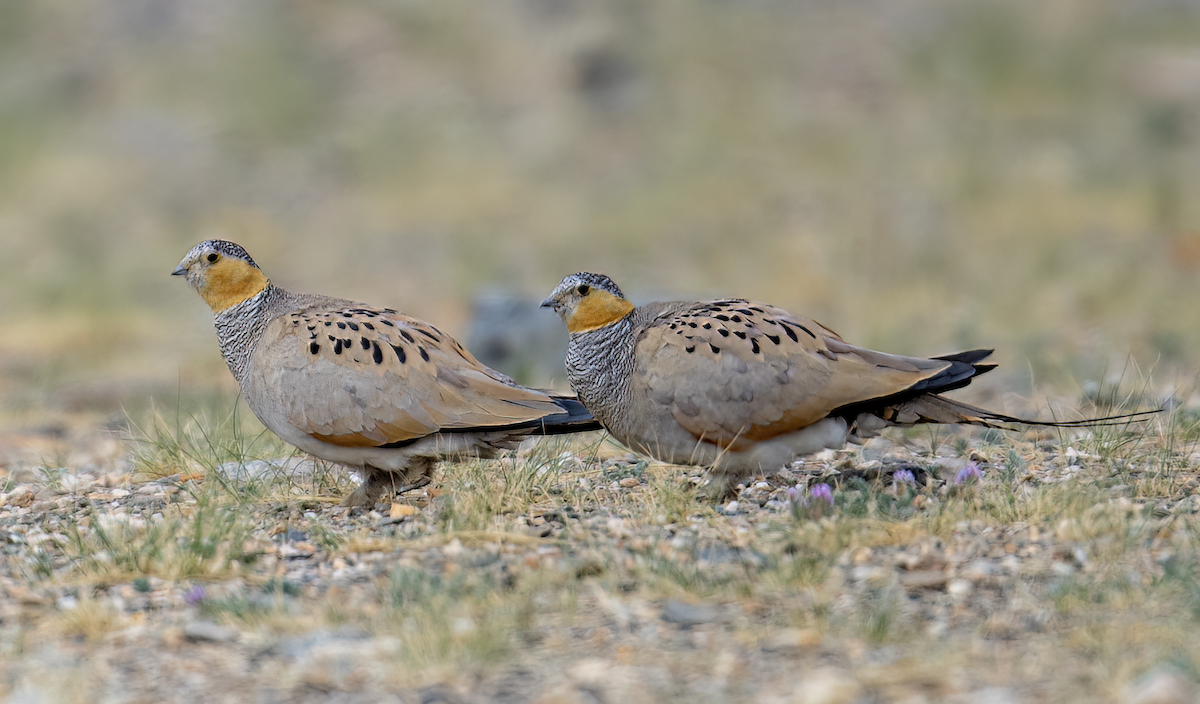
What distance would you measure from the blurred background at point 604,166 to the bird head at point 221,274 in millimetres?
3903

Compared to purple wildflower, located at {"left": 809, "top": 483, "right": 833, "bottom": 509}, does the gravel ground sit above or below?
→ below

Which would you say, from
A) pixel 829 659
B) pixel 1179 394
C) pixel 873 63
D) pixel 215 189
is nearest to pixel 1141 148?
pixel 873 63

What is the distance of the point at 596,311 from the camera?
5031 mm

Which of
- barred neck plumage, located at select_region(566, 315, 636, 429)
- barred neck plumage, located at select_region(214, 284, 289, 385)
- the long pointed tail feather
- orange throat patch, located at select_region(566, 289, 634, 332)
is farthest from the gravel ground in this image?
orange throat patch, located at select_region(566, 289, 634, 332)

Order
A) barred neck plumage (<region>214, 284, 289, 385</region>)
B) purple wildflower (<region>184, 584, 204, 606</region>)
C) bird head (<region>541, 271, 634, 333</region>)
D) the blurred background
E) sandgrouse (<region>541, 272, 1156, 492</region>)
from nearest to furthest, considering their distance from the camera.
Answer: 1. purple wildflower (<region>184, 584, 204, 606</region>)
2. sandgrouse (<region>541, 272, 1156, 492</region>)
3. bird head (<region>541, 271, 634, 333</region>)
4. barred neck plumage (<region>214, 284, 289, 385</region>)
5. the blurred background

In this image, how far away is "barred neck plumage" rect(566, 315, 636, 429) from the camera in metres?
4.91

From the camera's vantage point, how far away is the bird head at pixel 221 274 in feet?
17.6

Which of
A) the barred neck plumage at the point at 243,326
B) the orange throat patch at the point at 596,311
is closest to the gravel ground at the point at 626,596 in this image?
the barred neck plumage at the point at 243,326

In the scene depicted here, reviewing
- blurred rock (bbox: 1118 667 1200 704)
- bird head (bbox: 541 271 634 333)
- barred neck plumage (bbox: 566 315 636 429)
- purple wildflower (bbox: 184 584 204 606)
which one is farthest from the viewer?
bird head (bbox: 541 271 634 333)

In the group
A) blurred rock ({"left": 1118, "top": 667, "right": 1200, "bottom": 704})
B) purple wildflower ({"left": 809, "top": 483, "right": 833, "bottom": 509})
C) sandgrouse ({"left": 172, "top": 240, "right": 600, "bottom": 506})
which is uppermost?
sandgrouse ({"left": 172, "top": 240, "right": 600, "bottom": 506})

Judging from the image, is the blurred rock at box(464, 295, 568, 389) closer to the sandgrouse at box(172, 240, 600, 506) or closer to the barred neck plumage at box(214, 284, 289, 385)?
the barred neck plumage at box(214, 284, 289, 385)

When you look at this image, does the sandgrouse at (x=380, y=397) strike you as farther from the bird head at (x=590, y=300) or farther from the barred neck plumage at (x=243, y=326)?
the bird head at (x=590, y=300)

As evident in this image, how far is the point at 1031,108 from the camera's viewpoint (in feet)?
55.1

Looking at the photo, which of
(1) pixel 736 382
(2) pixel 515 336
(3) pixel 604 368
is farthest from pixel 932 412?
(2) pixel 515 336
